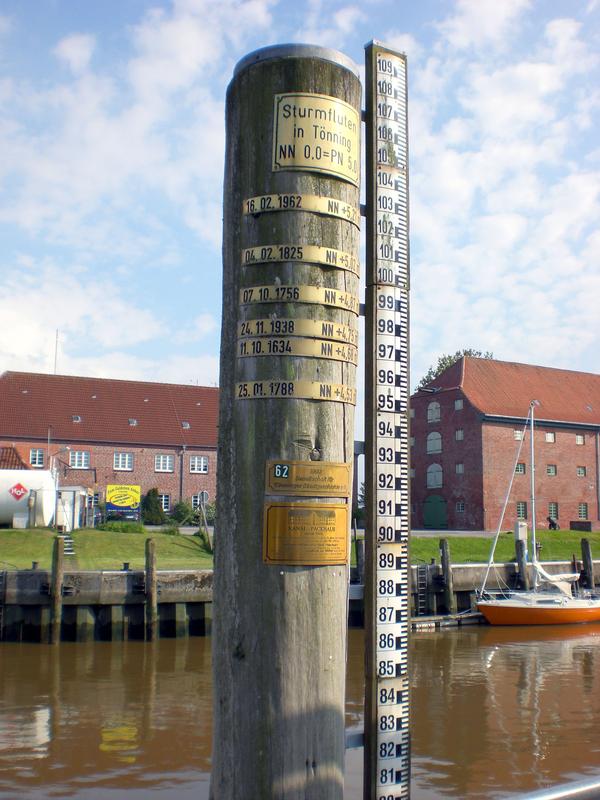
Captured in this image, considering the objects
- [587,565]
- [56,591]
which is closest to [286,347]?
[56,591]

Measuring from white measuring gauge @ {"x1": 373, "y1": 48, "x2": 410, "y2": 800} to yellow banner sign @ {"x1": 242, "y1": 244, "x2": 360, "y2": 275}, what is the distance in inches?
26.7

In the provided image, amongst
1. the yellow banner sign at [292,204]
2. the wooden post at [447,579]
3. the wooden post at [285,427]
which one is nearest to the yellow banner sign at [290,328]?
the wooden post at [285,427]

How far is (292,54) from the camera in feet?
10.2

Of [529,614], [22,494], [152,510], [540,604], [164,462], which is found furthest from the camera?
[164,462]

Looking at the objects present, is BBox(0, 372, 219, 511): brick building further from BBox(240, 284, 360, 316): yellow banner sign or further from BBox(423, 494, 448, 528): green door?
BBox(240, 284, 360, 316): yellow banner sign

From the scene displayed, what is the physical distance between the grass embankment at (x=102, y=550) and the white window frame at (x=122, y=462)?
20069 mm

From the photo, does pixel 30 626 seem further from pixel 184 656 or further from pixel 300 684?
pixel 300 684

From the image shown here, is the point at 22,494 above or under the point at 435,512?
above

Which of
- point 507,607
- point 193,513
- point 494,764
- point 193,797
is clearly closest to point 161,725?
point 193,797

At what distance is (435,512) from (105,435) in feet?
76.2

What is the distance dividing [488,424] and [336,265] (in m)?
52.9

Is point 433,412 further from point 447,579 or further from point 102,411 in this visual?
point 447,579

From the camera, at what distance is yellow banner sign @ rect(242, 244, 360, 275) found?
3039 millimetres

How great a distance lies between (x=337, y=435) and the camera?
3068 millimetres
